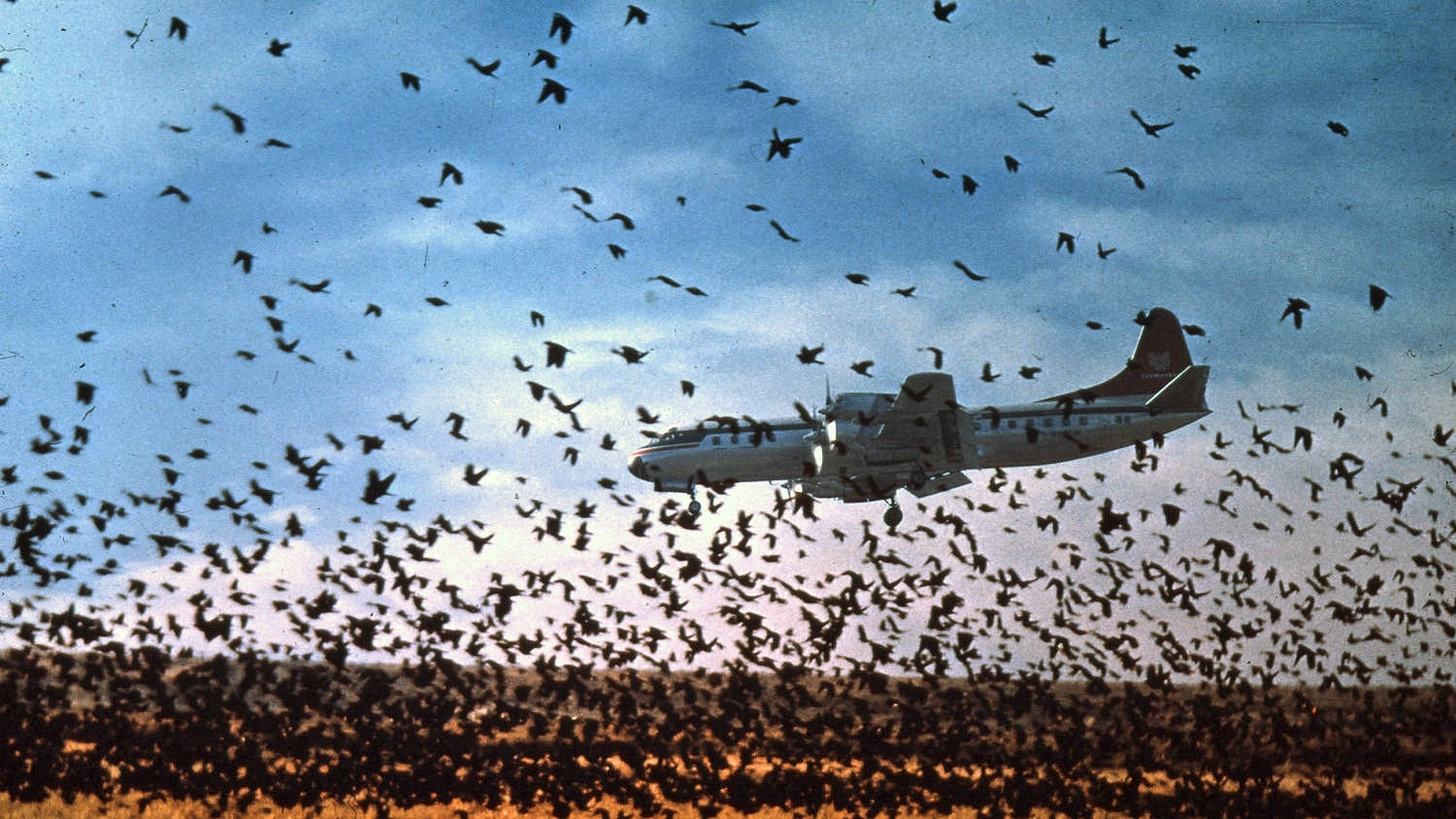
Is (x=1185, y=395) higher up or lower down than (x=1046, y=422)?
higher up

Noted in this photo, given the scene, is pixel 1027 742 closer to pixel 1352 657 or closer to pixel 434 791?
pixel 1352 657

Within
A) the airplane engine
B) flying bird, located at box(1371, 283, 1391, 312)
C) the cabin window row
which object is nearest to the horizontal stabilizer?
the cabin window row

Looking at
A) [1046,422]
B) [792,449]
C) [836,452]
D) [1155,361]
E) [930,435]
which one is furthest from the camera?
[1155,361]

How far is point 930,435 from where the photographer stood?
173ft

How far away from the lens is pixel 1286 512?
3044 centimetres

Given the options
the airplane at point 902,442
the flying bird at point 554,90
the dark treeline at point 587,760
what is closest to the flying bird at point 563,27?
the flying bird at point 554,90

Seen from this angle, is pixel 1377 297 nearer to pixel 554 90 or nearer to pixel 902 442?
pixel 554 90

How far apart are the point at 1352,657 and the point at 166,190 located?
29.9 metres

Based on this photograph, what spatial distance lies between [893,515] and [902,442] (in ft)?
15.5

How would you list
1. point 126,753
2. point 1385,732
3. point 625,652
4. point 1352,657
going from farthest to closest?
point 1385,732 → point 126,753 → point 1352,657 → point 625,652

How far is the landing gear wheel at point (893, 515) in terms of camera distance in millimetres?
57312

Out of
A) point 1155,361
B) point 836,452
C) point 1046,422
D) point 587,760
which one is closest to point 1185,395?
point 1046,422

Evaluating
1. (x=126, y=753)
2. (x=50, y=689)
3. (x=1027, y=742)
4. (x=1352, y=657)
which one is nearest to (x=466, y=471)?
(x=50, y=689)

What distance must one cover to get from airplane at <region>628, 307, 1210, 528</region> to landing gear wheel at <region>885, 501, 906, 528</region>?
5cm
